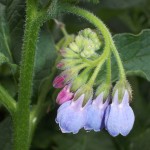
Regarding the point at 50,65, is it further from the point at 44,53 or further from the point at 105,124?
the point at 105,124

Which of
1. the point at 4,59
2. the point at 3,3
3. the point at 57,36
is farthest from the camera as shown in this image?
the point at 57,36

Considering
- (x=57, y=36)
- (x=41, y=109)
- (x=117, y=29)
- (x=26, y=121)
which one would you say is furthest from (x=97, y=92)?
(x=117, y=29)

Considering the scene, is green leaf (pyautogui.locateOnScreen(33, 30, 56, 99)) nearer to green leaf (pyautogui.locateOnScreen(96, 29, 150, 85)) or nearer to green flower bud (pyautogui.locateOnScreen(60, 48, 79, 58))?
green leaf (pyautogui.locateOnScreen(96, 29, 150, 85))

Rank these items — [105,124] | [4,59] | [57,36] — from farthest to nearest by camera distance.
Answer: [57,36]
[4,59]
[105,124]

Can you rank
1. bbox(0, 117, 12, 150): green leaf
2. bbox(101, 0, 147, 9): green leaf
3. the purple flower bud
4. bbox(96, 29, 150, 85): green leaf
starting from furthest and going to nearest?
bbox(101, 0, 147, 9): green leaf → bbox(0, 117, 12, 150): green leaf → bbox(96, 29, 150, 85): green leaf → the purple flower bud

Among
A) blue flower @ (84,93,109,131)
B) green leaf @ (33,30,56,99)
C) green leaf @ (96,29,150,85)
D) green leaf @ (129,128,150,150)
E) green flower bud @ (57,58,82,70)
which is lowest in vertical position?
green leaf @ (129,128,150,150)

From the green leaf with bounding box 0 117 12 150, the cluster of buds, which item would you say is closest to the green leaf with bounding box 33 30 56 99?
the green leaf with bounding box 0 117 12 150

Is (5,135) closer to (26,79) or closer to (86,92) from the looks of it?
(26,79)
